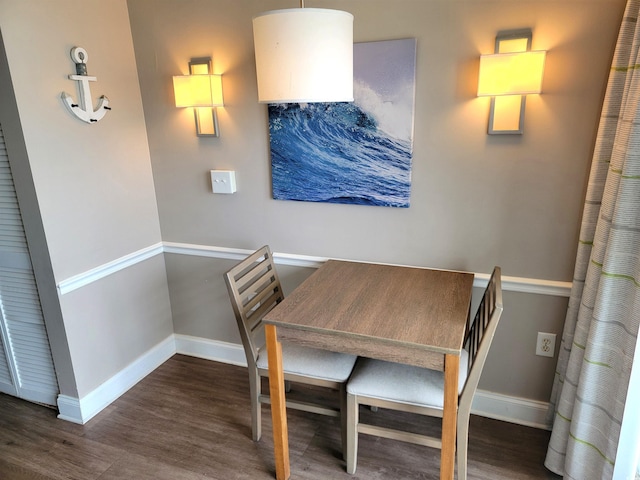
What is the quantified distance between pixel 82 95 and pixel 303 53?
4.44 feet

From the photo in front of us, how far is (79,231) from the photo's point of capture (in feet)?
7.06

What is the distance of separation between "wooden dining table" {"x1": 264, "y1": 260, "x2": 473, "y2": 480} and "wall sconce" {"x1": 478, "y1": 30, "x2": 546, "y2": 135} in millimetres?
735

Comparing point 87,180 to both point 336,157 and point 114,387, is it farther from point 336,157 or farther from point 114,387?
point 336,157

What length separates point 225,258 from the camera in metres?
2.56

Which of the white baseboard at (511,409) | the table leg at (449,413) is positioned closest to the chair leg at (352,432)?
the table leg at (449,413)

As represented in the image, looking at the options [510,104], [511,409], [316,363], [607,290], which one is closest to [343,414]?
[316,363]

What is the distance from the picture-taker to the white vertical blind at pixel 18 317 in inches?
80.2

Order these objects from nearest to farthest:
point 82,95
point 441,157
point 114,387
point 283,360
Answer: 1. point 283,360
2. point 441,157
3. point 82,95
4. point 114,387

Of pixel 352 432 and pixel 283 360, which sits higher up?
pixel 283 360

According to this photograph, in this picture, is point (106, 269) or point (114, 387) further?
point (114, 387)

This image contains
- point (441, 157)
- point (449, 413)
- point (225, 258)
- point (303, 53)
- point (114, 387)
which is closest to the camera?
point (303, 53)

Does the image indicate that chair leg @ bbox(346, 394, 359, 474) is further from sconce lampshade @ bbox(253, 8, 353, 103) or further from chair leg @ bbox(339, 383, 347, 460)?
sconce lampshade @ bbox(253, 8, 353, 103)

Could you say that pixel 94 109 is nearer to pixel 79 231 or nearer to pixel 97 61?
pixel 97 61

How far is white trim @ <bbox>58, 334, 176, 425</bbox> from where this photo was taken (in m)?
2.23
